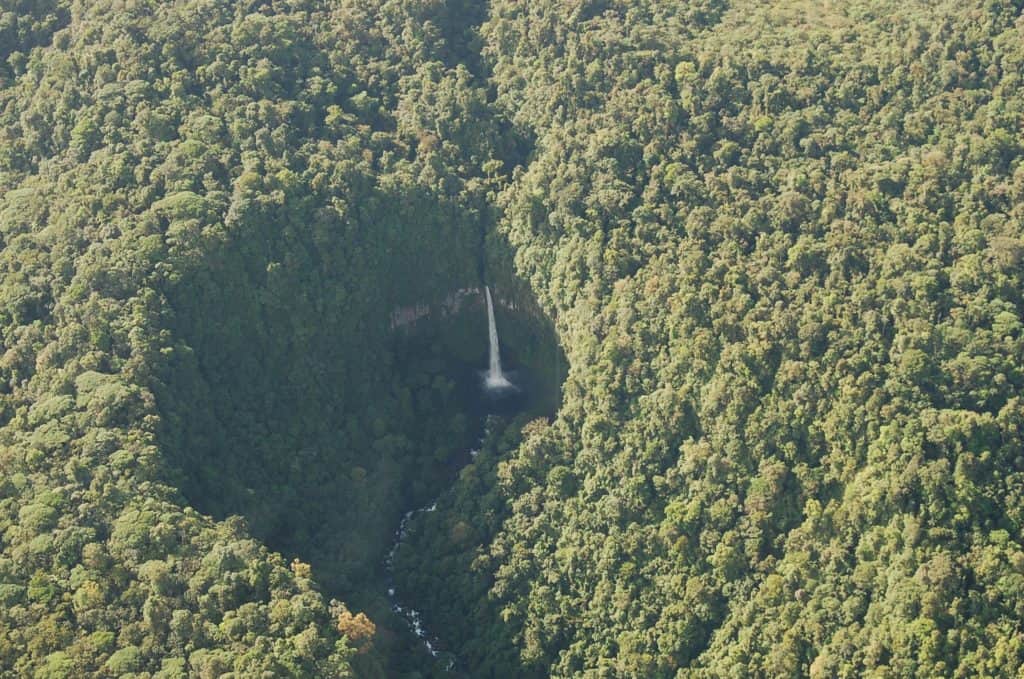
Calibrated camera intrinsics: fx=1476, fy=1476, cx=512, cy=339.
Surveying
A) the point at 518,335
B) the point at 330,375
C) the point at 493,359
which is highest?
the point at 330,375

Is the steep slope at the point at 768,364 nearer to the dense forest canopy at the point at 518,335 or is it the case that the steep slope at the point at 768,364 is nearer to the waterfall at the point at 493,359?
the dense forest canopy at the point at 518,335

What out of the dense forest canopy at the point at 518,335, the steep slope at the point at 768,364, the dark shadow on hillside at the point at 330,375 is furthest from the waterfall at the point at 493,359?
the steep slope at the point at 768,364

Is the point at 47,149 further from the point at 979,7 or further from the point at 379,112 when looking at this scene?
the point at 979,7

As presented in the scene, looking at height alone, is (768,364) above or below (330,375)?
above

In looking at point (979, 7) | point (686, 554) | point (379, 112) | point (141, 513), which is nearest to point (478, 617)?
point (686, 554)

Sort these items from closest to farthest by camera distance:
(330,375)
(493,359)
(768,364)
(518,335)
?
(768,364) → (330,375) → (518,335) → (493,359)

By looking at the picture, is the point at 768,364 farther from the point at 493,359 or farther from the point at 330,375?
the point at 330,375

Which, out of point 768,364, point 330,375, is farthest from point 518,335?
point 768,364
